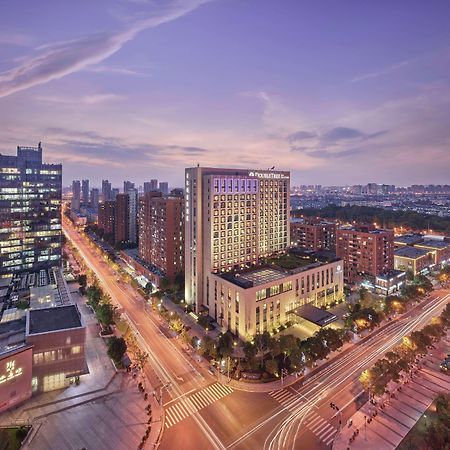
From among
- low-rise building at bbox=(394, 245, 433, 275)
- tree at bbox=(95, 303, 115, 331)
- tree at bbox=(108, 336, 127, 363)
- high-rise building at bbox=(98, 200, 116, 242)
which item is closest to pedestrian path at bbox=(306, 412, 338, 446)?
tree at bbox=(108, 336, 127, 363)

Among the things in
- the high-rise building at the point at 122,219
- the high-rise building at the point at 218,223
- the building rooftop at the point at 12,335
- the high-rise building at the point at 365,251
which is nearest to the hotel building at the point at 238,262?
the high-rise building at the point at 218,223

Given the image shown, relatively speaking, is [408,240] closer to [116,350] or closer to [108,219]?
[116,350]

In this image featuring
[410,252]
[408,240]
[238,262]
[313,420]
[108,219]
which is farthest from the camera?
[108,219]

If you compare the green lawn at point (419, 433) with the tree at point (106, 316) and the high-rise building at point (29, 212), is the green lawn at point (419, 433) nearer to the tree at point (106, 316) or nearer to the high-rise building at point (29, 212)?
the tree at point (106, 316)

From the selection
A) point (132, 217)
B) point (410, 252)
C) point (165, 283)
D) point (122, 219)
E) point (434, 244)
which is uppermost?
point (132, 217)

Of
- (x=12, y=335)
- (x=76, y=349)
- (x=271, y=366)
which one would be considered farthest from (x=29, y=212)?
(x=271, y=366)

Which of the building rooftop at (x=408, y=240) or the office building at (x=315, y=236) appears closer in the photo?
the office building at (x=315, y=236)

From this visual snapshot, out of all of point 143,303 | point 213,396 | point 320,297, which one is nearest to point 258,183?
point 320,297
